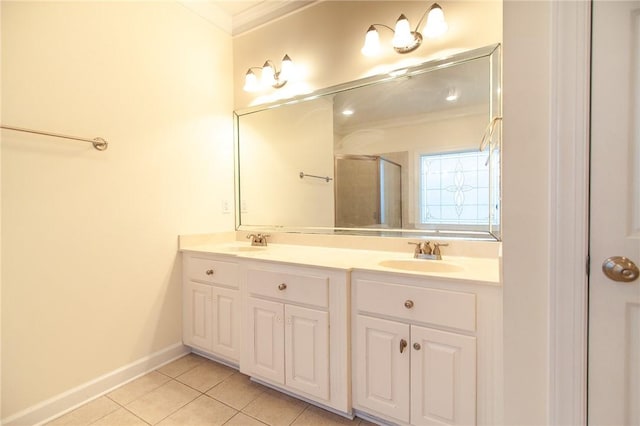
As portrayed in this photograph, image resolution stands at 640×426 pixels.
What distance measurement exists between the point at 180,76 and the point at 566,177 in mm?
2237

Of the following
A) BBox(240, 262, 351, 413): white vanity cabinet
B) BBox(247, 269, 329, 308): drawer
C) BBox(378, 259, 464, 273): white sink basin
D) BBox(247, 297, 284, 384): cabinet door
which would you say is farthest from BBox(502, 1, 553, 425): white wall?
BBox(247, 297, 284, 384): cabinet door

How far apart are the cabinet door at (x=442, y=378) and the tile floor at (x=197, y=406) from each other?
356mm

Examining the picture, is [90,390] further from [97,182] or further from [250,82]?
[250,82]

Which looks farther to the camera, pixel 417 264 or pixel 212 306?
pixel 212 306

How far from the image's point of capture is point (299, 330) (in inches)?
56.4

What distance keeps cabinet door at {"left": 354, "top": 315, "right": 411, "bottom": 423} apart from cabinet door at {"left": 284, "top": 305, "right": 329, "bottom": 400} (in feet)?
0.52

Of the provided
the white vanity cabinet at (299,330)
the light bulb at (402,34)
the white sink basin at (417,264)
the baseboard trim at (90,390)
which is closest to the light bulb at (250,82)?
the light bulb at (402,34)

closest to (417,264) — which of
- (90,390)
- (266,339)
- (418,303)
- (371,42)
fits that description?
(418,303)

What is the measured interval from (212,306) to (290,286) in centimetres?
71

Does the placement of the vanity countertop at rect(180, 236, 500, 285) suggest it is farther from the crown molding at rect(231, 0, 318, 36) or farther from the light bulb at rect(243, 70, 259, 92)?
the crown molding at rect(231, 0, 318, 36)

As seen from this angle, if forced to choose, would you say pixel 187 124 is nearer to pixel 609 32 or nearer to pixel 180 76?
pixel 180 76

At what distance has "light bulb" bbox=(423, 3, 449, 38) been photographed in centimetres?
147

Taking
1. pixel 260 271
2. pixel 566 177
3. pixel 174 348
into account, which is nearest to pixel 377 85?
pixel 566 177

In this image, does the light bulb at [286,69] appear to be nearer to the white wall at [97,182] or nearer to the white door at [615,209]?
the white wall at [97,182]
